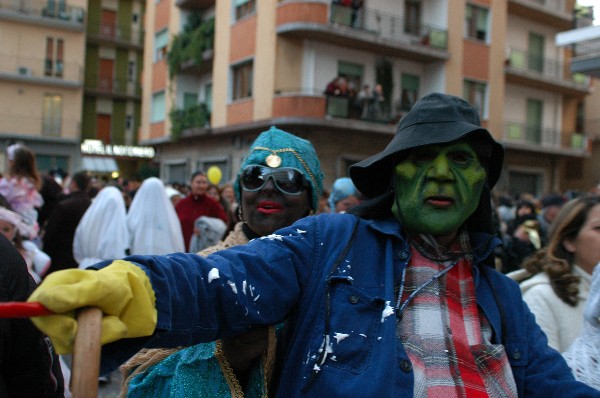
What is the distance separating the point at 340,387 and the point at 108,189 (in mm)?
4817

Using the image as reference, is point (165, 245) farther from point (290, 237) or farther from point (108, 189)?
point (290, 237)

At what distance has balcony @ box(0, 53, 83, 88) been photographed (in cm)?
3097

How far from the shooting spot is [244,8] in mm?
20203

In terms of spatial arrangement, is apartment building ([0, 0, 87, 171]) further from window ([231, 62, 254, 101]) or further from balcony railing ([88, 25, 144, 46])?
window ([231, 62, 254, 101])

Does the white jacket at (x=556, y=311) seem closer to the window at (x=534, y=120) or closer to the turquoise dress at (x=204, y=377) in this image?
the turquoise dress at (x=204, y=377)

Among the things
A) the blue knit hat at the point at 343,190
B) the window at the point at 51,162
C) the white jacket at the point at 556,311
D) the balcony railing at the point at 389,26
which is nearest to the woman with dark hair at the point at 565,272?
the white jacket at the point at 556,311

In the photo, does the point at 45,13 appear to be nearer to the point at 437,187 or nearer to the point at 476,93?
the point at 476,93

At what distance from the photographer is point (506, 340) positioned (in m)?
1.90

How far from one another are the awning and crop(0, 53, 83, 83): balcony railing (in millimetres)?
4441

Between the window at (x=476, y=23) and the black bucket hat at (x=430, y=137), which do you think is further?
the window at (x=476, y=23)

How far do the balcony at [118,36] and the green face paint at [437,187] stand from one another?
3654 centimetres

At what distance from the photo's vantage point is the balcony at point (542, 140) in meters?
23.3

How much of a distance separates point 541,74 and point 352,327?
2548cm

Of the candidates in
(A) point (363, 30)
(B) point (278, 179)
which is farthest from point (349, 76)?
(B) point (278, 179)
